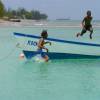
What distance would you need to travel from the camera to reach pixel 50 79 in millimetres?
11867

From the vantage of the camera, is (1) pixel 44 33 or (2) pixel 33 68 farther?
(1) pixel 44 33

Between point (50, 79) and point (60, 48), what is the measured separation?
4294 millimetres

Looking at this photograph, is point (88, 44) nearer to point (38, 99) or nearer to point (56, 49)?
point (56, 49)

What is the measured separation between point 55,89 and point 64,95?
744mm

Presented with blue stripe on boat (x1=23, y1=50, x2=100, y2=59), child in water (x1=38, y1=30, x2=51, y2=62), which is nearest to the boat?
blue stripe on boat (x1=23, y1=50, x2=100, y2=59)

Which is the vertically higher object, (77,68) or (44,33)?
(44,33)

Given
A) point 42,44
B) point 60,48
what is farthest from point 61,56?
point 42,44

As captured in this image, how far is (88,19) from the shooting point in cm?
1546

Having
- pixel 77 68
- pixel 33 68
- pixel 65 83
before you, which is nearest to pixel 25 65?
pixel 33 68

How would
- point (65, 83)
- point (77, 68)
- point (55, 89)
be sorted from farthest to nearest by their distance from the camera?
point (77, 68) → point (65, 83) → point (55, 89)

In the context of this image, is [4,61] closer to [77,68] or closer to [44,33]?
[44,33]

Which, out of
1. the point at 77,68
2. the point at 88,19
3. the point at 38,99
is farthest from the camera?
the point at 88,19

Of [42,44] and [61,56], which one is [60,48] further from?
[42,44]

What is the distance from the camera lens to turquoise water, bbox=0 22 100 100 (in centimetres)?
955
